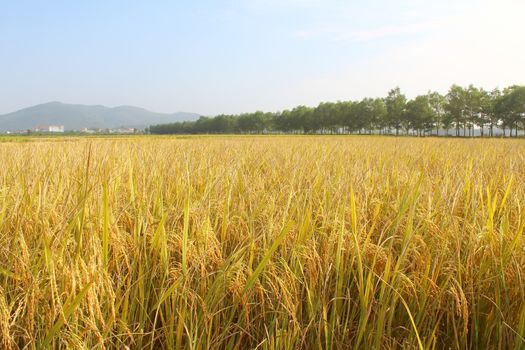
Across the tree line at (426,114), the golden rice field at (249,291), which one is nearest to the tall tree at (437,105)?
the tree line at (426,114)

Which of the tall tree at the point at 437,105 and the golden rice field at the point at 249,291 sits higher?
the tall tree at the point at 437,105

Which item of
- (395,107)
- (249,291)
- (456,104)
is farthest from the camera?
(395,107)

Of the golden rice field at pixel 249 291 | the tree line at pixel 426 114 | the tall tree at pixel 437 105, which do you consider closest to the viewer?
the golden rice field at pixel 249 291

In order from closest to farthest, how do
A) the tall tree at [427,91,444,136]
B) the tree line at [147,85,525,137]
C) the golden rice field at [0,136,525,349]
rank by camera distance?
the golden rice field at [0,136,525,349]
the tree line at [147,85,525,137]
the tall tree at [427,91,444,136]

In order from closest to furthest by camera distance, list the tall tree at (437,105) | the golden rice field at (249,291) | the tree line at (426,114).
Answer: the golden rice field at (249,291) → the tree line at (426,114) → the tall tree at (437,105)

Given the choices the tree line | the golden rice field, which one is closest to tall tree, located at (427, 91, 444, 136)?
the tree line

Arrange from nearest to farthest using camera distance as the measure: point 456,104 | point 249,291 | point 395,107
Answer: point 249,291 → point 456,104 → point 395,107

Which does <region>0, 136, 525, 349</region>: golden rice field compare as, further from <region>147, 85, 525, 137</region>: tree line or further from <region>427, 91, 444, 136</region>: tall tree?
<region>427, 91, 444, 136</region>: tall tree

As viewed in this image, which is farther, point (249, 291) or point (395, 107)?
point (395, 107)

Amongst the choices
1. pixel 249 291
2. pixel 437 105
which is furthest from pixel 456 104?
pixel 249 291

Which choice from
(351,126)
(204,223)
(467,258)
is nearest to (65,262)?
(204,223)

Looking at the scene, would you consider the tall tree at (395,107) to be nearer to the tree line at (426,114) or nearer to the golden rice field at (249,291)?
the tree line at (426,114)

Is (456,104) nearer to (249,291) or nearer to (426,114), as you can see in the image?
(426,114)

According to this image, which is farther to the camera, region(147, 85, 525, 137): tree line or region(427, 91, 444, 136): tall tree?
region(427, 91, 444, 136): tall tree
